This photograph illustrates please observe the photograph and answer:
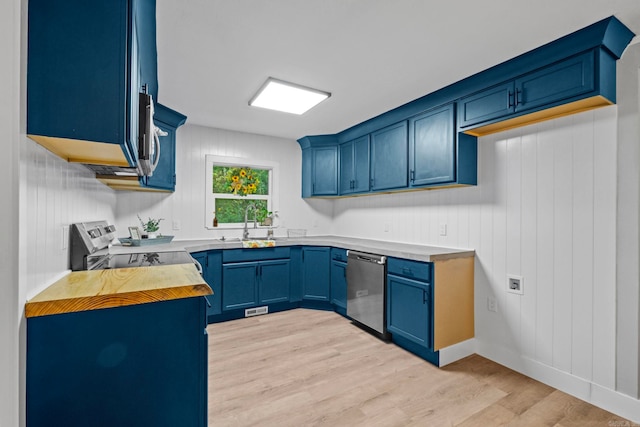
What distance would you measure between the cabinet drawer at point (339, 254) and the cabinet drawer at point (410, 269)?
0.74m

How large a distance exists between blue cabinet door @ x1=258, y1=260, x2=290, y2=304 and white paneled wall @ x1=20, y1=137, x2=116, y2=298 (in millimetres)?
2022

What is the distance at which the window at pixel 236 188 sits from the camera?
3875mm

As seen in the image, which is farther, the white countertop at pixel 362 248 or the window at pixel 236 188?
the window at pixel 236 188

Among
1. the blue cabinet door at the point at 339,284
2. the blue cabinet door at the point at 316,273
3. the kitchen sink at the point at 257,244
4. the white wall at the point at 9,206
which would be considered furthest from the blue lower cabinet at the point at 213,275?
the white wall at the point at 9,206

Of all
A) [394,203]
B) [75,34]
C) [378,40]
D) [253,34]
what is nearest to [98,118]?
[75,34]

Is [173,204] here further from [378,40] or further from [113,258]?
[378,40]

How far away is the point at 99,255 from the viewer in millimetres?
1767

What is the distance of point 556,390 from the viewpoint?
2096 mm

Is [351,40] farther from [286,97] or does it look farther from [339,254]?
[339,254]

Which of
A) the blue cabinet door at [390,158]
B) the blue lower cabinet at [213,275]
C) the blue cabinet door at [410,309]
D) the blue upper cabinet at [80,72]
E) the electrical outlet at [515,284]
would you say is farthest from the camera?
the blue lower cabinet at [213,275]

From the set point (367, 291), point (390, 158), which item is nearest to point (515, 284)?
point (367, 291)

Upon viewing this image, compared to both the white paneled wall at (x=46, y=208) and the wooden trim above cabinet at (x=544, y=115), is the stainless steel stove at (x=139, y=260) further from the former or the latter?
the wooden trim above cabinet at (x=544, y=115)

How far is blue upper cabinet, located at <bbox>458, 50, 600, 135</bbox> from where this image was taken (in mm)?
1840

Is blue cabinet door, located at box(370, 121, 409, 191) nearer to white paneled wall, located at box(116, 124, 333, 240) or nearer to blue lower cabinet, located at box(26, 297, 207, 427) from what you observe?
white paneled wall, located at box(116, 124, 333, 240)
